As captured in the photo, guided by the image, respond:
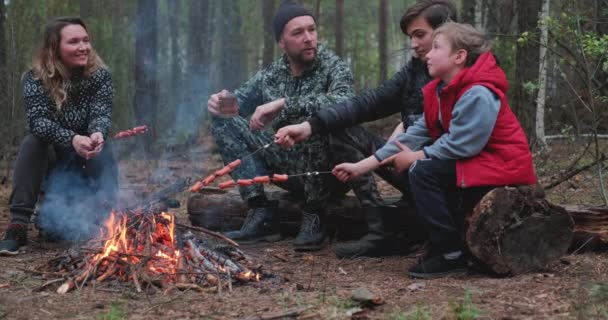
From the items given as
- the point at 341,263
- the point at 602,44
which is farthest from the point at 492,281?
the point at 602,44

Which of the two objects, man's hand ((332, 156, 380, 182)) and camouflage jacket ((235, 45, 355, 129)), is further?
camouflage jacket ((235, 45, 355, 129))

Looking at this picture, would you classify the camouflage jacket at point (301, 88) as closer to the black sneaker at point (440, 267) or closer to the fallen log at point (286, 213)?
the fallen log at point (286, 213)

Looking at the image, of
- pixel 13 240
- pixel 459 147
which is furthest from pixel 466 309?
pixel 13 240

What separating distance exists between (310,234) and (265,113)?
107 cm

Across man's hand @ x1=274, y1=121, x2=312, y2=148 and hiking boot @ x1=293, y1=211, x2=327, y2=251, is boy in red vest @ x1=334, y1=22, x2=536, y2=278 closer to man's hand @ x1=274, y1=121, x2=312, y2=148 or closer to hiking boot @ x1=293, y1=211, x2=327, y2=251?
man's hand @ x1=274, y1=121, x2=312, y2=148

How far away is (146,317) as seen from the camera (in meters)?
3.37

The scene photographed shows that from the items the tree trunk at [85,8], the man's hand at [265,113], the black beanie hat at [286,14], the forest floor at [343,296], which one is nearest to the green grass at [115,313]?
the forest floor at [343,296]

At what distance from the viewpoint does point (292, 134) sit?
476 centimetres

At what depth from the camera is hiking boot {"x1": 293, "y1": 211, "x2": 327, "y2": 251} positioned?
17.4 feet

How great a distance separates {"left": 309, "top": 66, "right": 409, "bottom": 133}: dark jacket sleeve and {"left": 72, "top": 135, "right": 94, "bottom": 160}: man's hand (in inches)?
70.7

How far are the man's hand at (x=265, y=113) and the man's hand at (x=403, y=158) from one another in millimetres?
1211

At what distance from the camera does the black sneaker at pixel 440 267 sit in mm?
4148

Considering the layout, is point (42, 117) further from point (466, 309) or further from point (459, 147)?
point (466, 309)

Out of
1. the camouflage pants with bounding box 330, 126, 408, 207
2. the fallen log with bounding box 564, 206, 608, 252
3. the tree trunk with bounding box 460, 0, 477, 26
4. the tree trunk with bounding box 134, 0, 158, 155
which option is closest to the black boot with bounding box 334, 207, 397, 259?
the camouflage pants with bounding box 330, 126, 408, 207
